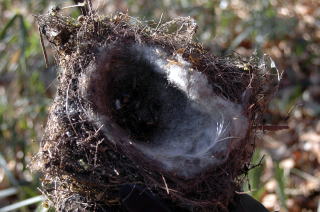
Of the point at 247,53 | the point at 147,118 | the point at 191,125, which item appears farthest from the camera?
the point at 247,53

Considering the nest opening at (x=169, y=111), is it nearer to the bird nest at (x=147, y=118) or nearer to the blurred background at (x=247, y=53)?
the bird nest at (x=147, y=118)

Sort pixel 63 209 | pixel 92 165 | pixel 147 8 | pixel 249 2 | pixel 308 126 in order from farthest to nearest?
pixel 308 126
pixel 147 8
pixel 249 2
pixel 63 209
pixel 92 165

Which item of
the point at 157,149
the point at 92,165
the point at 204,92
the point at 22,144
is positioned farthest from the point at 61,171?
the point at 22,144

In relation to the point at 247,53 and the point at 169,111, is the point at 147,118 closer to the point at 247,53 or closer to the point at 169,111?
the point at 169,111

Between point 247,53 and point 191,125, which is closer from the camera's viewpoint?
point 191,125

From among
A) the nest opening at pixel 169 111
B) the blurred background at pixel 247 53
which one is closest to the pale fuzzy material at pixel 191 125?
the nest opening at pixel 169 111

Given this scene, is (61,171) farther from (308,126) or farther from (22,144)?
(308,126)

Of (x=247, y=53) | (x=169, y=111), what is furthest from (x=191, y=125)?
(x=247, y=53)
